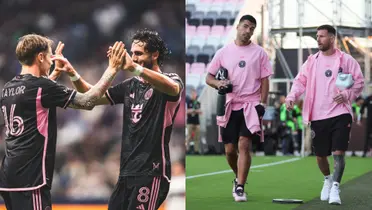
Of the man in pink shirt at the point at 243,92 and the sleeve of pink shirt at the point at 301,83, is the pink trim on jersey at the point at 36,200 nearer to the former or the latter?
the man in pink shirt at the point at 243,92

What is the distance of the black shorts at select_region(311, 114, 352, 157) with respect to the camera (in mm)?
8258

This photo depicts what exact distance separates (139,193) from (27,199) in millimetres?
618

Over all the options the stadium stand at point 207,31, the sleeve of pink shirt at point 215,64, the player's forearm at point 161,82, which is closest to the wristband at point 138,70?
the player's forearm at point 161,82

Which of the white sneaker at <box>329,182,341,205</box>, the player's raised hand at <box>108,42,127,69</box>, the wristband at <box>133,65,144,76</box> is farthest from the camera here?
the white sneaker at <box>329,182,341,205</box>

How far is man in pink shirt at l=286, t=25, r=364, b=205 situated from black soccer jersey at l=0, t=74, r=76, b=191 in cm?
403

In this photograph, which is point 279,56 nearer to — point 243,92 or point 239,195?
point 243,92

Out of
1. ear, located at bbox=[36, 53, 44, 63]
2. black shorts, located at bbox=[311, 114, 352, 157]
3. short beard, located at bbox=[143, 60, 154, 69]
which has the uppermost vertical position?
ear, located at bbox=[36, 53, 44, 63]

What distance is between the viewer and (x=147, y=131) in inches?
178

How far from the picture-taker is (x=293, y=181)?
1195cm

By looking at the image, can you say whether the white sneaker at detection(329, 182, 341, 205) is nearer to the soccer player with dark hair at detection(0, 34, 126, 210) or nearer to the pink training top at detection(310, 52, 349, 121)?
the pink training top at detection(310, 52, 349, 121)

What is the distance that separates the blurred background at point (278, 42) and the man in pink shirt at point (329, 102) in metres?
13.0

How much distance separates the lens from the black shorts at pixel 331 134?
8258 millimetres

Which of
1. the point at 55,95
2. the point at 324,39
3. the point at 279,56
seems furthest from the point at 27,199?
the point at 279,56

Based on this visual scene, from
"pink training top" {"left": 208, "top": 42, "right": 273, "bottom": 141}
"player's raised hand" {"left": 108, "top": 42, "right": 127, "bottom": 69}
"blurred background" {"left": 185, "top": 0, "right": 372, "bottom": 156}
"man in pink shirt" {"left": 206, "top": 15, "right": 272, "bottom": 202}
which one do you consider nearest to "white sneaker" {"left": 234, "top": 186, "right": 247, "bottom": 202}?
"man in pink shirt" {"left": 206, "top": 15, "right": 272, "bottom": 202}
